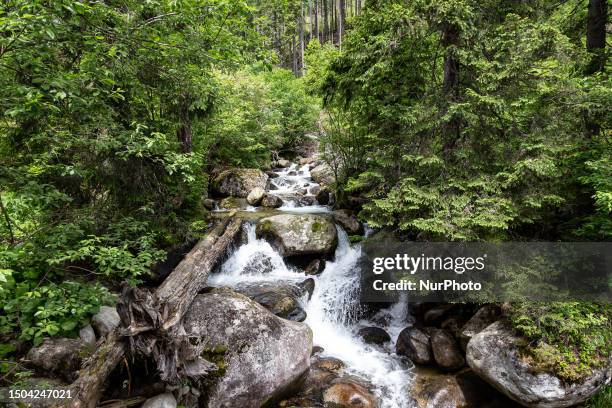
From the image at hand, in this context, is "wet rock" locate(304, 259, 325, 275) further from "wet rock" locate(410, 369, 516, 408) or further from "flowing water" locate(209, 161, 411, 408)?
"wet rock" locate(410, 369, 516, 408)

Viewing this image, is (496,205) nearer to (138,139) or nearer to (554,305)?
(554,305)

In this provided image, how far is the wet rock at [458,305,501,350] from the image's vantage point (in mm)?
6137

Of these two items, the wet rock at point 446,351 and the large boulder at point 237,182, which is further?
the large boulder at point 237,182

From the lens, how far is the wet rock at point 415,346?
6500 mm

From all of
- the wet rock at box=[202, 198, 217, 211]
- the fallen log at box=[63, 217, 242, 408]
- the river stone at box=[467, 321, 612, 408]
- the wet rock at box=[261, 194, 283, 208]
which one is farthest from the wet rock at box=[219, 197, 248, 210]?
the river stone at box=[467, 321, 612, 408]

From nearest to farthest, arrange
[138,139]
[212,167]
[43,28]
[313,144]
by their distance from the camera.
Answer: [43,28] < [138,139] < [212,167] < [313,144]

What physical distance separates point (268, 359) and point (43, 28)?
4927mm

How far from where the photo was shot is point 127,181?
6.14 metres

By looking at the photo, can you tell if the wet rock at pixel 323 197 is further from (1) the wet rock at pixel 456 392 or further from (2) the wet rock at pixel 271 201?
(1) the wet rock at pixel 456 392

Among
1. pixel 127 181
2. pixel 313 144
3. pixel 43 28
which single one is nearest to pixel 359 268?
pixel 127 181

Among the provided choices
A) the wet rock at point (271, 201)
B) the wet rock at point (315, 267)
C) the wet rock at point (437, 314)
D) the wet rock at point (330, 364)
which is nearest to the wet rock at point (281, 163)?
the wet rock at point (271, 201)

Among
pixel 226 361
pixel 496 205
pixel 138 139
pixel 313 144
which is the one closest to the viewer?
pixel 138 139

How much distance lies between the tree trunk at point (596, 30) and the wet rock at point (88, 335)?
10417mm

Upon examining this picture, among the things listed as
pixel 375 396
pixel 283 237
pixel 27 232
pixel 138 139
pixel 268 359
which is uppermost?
pixel 138 139
